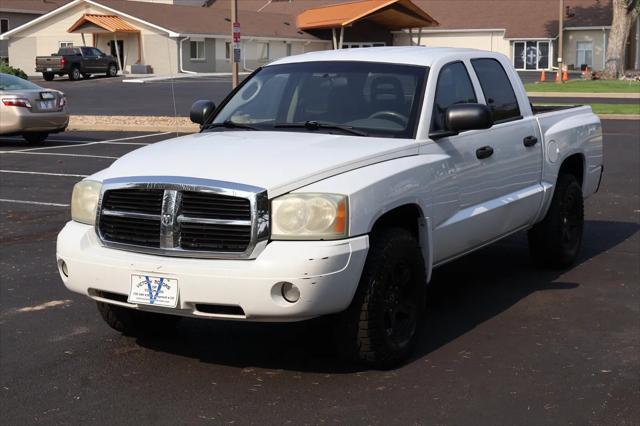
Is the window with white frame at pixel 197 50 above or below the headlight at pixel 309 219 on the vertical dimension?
above

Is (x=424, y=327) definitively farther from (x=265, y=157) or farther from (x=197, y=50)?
(x=197, y=50)

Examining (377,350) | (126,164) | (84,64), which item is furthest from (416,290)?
(84,64)

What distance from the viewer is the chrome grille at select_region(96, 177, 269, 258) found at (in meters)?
5.46

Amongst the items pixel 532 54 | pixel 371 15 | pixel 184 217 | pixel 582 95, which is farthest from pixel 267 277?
pixel 532 54

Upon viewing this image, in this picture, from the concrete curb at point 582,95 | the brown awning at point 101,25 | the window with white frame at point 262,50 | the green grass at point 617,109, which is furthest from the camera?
the window with white frame at point 262,50

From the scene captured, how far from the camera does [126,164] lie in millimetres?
6062

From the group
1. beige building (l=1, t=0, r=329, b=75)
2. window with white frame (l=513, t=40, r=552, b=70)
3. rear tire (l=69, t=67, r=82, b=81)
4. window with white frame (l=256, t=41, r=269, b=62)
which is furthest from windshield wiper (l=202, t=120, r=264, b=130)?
window with white frame (l=513, t=40, r=552, b=70)

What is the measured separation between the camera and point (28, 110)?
2036 cm

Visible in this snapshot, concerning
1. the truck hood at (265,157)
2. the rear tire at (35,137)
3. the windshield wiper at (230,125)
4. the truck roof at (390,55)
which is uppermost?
the truck roof at (390,55)

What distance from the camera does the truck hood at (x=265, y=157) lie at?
5578 mm

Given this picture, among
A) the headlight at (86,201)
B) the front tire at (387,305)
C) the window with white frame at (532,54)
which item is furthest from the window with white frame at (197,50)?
the front tire at (387,305)

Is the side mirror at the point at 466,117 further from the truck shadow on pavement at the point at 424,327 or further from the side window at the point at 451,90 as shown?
the truck shadow on pavement at the point at 424,327

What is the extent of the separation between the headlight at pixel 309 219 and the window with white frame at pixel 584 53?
6610 centimetres

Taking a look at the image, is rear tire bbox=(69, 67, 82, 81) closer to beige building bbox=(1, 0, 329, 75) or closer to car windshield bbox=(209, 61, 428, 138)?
beige building bbox=(1, 0, 329, 75)
